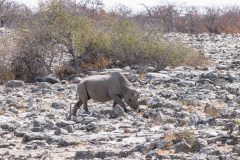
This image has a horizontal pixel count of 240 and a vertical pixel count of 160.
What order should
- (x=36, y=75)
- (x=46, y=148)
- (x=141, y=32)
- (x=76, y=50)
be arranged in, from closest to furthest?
(x=46, y=148), (x=36, y=75), (x=76, y=50), (x=141, y=32)

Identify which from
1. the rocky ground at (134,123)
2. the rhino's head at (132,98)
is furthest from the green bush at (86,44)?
the rhino's head at (132,98)

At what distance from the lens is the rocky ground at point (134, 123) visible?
10680 millimetres

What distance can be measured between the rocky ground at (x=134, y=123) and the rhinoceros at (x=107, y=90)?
41 cm

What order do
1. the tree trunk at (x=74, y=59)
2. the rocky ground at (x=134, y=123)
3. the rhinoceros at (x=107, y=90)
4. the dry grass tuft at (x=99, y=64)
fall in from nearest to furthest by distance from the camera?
1. the rocky ground at (x=134, y=123)
2. the rhinoceros at (x=107, y=90)
3. the tree trunk at (x=74, y=59)
4. the dry grass tuft at (x=99, y=64)

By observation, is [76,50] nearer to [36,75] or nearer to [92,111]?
[36,75]

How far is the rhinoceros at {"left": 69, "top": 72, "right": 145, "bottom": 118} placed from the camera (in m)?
17.0

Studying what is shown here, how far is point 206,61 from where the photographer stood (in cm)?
2980

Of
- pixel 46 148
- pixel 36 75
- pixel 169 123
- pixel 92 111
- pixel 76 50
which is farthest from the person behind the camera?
pixel 76 50

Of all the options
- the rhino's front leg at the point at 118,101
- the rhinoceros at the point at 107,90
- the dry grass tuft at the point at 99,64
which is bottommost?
the dry grass tuft at the point at 99,64

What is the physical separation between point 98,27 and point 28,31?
365 cm

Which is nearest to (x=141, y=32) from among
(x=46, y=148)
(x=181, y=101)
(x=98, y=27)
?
(x=98, y=27)

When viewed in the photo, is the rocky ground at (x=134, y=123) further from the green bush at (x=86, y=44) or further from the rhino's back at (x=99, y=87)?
the green bush at (x=86, y=44)

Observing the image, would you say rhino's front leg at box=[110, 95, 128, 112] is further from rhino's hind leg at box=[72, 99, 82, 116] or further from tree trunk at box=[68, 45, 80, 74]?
tree trunk at box=[68, 45, 80, 74]

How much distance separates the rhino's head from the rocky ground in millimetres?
271
